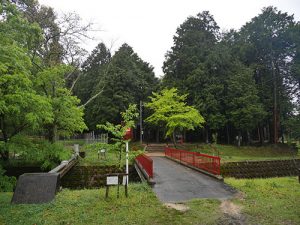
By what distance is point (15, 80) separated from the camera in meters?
11.3

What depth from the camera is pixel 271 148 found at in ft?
99.3

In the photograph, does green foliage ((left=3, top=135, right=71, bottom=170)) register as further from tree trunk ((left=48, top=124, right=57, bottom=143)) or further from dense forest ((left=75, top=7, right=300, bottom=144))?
dense forest ((left=75, top=7, right=300, bottom=144))

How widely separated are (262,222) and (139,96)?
3182 cm

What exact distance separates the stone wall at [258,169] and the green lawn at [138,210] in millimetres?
11024

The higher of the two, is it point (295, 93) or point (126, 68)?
point (126, 68)

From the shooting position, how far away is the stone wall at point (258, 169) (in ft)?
65.4

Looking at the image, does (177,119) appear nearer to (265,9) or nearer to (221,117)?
(221,117)

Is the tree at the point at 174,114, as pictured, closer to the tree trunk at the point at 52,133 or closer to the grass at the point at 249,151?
the grass at the point at 249,151

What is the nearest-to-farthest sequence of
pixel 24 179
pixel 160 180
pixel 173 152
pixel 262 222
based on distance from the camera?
pixel 262 222, pixel 24 179, pixel 160 180, pixel 173 152

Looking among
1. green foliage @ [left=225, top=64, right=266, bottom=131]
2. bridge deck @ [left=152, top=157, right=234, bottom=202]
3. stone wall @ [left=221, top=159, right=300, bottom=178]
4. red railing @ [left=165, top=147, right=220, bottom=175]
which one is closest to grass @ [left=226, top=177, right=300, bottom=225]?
bridge deck @ [left=152, top=157, right=234, bottom=202]

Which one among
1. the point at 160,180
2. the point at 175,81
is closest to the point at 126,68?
the point at 175,81

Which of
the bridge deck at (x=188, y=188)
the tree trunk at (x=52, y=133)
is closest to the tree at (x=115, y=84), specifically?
the tree trunk at (x=52, y=133)

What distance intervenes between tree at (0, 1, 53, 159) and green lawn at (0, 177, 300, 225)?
4.08m

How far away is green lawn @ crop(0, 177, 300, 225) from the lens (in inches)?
260
